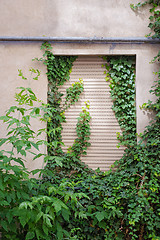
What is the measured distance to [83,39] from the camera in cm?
414

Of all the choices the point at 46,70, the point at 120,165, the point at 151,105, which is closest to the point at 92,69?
the point at 46,70

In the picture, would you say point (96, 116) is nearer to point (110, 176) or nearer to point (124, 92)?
point (124, 92)

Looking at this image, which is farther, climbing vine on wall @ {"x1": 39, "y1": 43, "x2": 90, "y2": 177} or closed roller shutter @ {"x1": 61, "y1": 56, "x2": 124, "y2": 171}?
closed roller shutter @ {"x1": 61, "y1": 56, "x2": 124, "y2": 171}

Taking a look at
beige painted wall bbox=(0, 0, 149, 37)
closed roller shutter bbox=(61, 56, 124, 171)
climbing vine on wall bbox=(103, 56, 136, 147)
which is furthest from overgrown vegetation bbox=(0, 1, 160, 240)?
beige painted wall bbox=(0, 0, 149, 37)

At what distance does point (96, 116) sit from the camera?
439 centimetres

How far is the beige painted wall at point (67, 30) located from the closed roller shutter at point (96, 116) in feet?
1.01

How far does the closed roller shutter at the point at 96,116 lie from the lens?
4.34 meters

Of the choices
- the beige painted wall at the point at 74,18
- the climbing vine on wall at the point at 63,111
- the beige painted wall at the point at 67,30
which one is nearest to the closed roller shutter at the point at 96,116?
the climbing vine on wall at the point at 63,111

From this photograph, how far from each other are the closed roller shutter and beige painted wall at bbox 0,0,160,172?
1.01ft

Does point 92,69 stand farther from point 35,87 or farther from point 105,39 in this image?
point 35,87

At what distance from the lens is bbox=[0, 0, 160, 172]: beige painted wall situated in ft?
13.8

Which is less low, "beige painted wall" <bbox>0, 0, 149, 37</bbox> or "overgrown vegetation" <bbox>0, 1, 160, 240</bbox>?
"beige painted wall" <bbox>0, 0, 149, 37</bbox>

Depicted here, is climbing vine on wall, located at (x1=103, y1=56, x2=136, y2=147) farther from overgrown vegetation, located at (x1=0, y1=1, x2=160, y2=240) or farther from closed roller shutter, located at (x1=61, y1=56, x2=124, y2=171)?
closed roller shutter, located at (x1=61, y1=56, x2=124, y2=171)

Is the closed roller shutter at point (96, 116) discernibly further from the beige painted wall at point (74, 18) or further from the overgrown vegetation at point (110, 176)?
the beige painted wall at point (74, 18)
